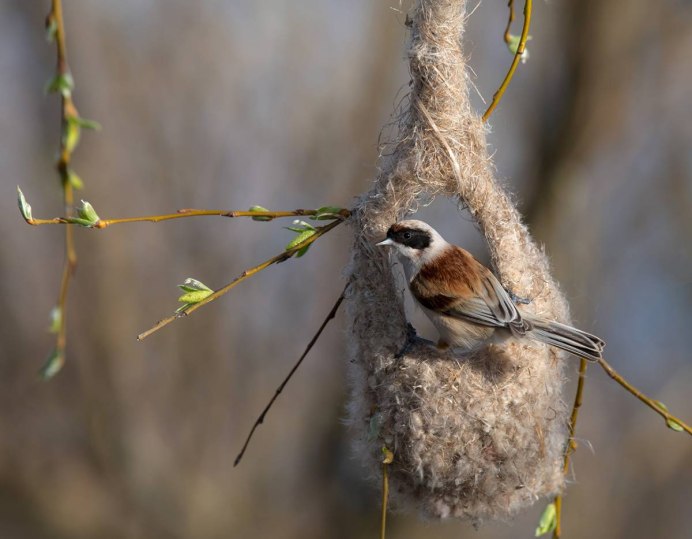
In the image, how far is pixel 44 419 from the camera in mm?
7027

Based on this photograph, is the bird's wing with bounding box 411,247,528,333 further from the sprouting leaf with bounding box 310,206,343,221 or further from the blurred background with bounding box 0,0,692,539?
the blurred background with bounding box 0,0,692,539

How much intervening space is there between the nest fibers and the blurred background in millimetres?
3045

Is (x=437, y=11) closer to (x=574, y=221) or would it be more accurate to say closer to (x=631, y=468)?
(x=574, y=221)

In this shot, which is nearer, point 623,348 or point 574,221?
point 574,221

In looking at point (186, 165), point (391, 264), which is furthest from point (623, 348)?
point (391, 264)

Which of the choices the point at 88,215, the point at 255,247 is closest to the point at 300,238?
the point at 88,215

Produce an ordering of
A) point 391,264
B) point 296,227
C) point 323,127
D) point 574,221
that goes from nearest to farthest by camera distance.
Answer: point 296,227 → point 391,264 → point 574,221 → point 323,127

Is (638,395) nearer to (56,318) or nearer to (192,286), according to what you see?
(192,286)

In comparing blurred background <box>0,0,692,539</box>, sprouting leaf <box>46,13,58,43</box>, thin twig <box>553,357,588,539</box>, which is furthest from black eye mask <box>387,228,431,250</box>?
blurred background <box>0,0,692,539</box>

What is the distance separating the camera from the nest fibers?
2318 millimetres

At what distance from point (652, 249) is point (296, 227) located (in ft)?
17.0

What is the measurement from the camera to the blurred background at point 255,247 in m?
5.99

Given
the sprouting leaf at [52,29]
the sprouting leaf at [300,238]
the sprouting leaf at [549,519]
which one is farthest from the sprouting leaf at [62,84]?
the sprouting leaf at [549,519]

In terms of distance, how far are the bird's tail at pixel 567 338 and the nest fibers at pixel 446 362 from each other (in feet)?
0.27
